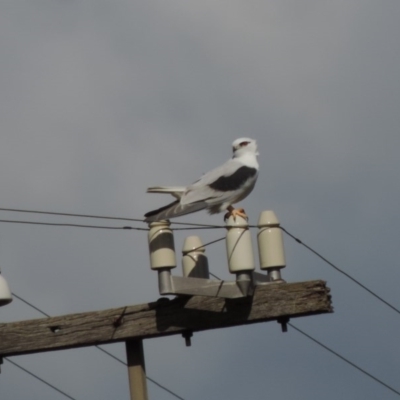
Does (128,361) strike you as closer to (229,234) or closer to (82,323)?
(82,323)

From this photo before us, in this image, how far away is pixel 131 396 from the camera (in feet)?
29.3

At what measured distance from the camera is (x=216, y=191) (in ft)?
31.4

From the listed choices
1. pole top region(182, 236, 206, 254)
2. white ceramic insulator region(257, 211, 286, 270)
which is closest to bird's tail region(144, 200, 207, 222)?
pole top region(182, 236, 206, 254)

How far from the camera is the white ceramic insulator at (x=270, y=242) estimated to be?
9289 millimetres

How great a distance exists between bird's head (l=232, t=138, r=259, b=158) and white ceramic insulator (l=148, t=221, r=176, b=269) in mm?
1234

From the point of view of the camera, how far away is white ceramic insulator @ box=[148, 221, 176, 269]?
29.7ft

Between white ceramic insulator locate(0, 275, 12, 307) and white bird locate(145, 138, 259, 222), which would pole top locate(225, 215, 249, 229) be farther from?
white ceramic insulator locate(0, 275, 12, 307)

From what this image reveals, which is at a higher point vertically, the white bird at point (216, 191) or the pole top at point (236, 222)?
the white bird at point (216, 191)

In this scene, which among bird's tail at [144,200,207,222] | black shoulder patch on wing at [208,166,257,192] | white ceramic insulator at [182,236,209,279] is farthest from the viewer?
black shoulder patch on wing at [208,166,257,192]

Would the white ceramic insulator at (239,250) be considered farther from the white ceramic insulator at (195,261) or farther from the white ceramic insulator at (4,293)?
the white ceramic insulator at (4,293)

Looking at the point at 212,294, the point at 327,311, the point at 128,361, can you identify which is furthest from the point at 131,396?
the point at 327,311

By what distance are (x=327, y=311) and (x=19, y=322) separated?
2.17 meters

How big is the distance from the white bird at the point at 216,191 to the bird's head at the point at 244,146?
0.40ft

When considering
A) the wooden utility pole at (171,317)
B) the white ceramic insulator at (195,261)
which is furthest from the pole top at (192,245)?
the wooden utility pole at (171,317)
